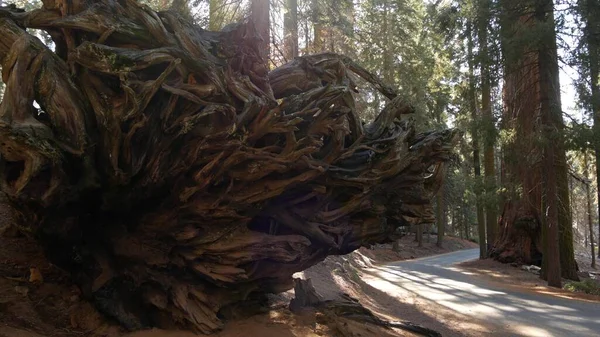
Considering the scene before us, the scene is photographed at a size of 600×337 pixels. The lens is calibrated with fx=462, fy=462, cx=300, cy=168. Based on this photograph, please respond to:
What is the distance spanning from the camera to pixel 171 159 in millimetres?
5488

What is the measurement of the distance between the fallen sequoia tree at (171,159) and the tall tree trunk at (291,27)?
24.5 ft

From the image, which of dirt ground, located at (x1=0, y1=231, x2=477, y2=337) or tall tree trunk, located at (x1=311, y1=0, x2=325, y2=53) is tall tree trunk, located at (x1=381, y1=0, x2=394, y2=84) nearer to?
tall tree trunk, located at (x1=311, y1=0, x2=325, y2=53)

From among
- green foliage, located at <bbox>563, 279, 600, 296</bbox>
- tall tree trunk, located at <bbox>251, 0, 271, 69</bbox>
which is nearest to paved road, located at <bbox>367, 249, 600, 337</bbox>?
green foliage, located at <bbox>563, 279, 600, 296</bbox>

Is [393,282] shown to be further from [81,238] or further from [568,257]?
[81,238]

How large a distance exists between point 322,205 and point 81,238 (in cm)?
328

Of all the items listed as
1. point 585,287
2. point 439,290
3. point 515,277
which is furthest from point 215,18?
point 515,277

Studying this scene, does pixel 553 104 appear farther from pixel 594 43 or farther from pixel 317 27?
pixel 317 27

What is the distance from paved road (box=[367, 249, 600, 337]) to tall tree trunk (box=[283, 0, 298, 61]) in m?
8.32

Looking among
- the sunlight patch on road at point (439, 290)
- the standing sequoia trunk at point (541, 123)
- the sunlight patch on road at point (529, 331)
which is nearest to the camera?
the sunlight patch on road at point (529, 331)

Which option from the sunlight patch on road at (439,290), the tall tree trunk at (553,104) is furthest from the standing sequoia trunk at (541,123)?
the sunlight patch on road at (439,290)

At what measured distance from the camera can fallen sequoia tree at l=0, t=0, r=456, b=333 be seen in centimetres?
488

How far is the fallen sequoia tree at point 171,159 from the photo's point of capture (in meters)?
4.88

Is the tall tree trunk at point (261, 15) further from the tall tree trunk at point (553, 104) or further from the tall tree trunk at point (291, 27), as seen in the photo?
the tall tree trunk at point (553, 104)

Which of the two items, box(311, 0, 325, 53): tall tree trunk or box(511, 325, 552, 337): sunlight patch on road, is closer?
box(511, 325, 552, 337): sunlight patch on road
